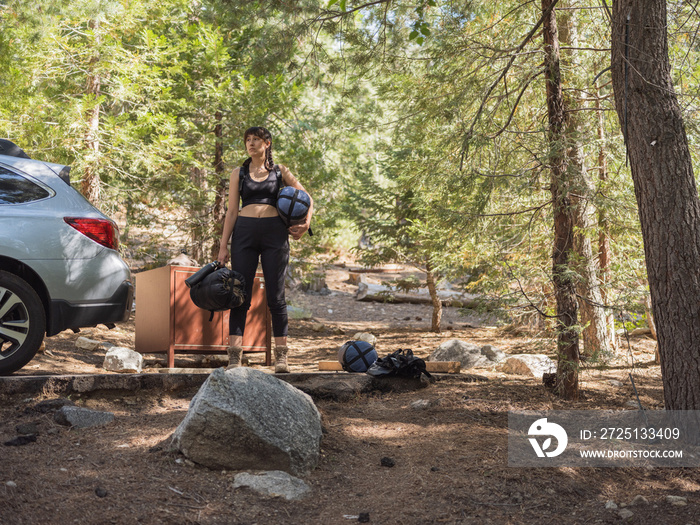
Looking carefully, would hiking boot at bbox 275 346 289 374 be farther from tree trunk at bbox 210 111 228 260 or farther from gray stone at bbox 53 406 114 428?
tree trunk at bbox 210 111 228 260

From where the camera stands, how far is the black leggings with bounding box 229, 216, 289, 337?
5.57m

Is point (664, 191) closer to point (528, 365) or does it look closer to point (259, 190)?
point (259, 190)

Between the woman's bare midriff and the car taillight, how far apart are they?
1222 mm

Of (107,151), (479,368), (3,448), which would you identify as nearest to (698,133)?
(479,368)

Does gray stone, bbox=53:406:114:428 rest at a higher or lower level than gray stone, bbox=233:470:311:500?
higher

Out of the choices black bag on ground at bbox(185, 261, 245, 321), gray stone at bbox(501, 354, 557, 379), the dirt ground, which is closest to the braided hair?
black bag on ground at bbox(185, 261, 245, 321)

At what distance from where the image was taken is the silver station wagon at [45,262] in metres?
4.77

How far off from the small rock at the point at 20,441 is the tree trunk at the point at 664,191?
4.74 metres

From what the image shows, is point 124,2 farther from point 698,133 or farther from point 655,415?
point 655,415

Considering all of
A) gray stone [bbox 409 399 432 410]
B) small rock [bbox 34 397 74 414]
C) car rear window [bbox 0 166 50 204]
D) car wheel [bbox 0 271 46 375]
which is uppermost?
car rear window [bbox 0 166 50 204]

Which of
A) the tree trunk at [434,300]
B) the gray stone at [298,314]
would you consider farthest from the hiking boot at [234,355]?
the gray stone at [298,314]

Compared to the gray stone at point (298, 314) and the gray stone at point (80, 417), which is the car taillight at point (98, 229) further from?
the gray stone at point (298, 314)

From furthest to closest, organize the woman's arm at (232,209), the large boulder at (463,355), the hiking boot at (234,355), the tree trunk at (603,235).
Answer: the large boulder at (463,355)
the tree trunk at (603,235)
the woman's arm at (232,209)
the hiking boot at (234,355)

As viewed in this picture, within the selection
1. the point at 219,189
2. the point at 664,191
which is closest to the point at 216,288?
the point at 664,191
